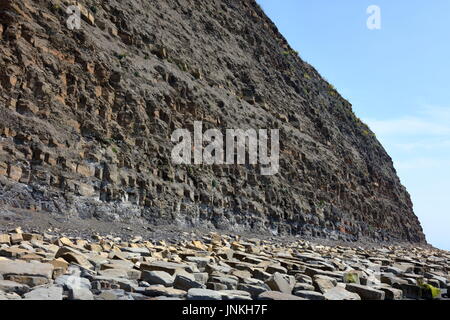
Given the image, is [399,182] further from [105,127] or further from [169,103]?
[105,127]

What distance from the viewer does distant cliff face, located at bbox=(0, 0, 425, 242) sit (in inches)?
422

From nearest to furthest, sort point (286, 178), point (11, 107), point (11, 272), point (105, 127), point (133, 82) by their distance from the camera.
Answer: point (11, 272)
point (11, 107)
point (105, 127)
point (133, 82)
point (286, 178)

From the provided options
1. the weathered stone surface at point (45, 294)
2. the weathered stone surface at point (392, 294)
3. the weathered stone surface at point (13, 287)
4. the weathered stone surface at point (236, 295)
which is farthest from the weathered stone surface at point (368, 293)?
the weathered stone surface at point (13, 287)

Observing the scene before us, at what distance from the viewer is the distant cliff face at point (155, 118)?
1073 cm

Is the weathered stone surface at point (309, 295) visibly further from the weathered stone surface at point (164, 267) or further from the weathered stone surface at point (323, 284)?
the weathered stone surface at point (164, 267)

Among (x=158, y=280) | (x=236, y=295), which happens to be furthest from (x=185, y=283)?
(x=236, y=295)

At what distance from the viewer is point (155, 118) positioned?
14.9 m

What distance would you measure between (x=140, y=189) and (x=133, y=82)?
451 cm

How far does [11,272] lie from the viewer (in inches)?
148

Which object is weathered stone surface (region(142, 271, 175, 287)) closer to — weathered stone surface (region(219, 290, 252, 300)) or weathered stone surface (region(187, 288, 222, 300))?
weathered stone surface (region(187, 288, 222, 300))

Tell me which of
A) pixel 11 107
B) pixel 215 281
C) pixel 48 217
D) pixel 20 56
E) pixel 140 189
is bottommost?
pixel 215 281

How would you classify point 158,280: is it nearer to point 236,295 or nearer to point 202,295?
point 202,295

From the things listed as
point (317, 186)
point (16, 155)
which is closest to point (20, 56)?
point (16, 155)

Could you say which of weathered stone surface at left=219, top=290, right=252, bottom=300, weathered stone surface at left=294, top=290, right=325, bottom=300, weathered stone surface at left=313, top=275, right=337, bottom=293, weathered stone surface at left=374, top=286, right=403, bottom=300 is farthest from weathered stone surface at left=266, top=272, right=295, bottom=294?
weathered stone surface at left=374, top=286, right=403, bottom=300
